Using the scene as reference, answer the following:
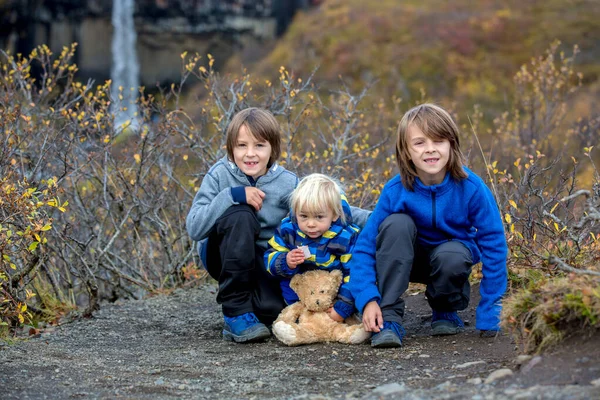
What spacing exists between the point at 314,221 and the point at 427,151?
0.64 m

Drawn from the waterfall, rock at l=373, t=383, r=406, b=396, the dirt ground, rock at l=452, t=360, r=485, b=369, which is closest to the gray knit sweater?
the dirt ground

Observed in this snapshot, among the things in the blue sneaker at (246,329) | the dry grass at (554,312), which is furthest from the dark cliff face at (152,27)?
the dry grass at (554,312)

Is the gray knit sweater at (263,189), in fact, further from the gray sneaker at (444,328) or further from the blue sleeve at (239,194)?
the gray sneaker at (444,328)

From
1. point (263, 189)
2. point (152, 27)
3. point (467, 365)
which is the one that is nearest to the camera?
point (467, 365)

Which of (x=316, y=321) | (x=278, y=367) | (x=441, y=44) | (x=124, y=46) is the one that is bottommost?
(x=278, y=367)

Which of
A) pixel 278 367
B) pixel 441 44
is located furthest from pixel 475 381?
pixel 441 44

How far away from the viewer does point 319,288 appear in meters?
3.78

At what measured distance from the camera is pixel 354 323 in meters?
3.84

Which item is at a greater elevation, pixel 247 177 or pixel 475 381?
pixel 247 177

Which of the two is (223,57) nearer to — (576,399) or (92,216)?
(92,216)

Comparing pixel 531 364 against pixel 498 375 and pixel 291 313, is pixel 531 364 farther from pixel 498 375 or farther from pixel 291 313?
pixel 291 313

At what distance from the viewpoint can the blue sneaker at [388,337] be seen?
3564mm

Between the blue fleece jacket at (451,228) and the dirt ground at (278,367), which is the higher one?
the blue fleece jacket at (451,228)

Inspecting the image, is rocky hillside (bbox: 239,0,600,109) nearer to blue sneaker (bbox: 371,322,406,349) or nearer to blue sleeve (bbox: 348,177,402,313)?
blue sleeve (bbox: 348,177,402,313)
